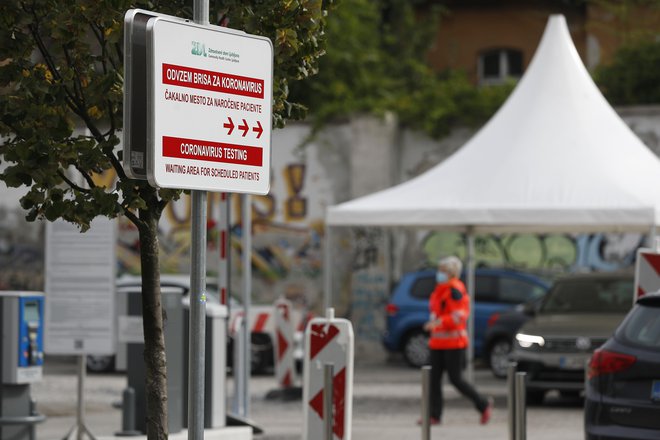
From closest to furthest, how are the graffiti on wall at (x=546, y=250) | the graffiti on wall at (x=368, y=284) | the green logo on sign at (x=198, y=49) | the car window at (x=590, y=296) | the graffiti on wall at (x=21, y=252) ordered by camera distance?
the green logo on sign at (x=198, y=49) → the car window at (x=590, y=296) → the graffiti on wall at (x=546, y=250) → the graffiti on wall at (x=368, y=284) → the graffiti on wall at (x=21, y=252)

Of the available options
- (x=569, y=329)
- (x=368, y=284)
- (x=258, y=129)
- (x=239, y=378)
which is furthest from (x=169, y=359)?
(x=368, y=284)

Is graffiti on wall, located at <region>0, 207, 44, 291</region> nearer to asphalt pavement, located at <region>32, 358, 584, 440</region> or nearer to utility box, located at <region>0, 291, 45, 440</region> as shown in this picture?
asphalt pavement, located at <region>32, 358, 584, 440</region>

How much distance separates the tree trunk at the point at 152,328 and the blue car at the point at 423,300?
58.7ft

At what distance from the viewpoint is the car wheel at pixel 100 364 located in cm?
2444

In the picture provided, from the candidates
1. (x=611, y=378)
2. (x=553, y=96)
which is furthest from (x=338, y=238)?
(x=611, y=378)

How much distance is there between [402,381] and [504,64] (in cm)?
1542

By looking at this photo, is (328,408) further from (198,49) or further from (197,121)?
(198,49)

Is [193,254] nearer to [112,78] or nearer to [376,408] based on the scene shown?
[112,78]

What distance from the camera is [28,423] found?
11547 millimetres

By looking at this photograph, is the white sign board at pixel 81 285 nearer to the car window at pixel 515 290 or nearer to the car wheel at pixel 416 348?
the car wheel at pixel 416 348

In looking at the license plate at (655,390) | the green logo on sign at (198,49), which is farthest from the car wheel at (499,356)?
the green logo on sign at (198,49)

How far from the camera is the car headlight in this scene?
715 inches

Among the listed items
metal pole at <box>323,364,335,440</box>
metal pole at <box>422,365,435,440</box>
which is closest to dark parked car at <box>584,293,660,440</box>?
metal pole at <box>422,365,435,440</box>

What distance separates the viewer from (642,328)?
9.89 m
